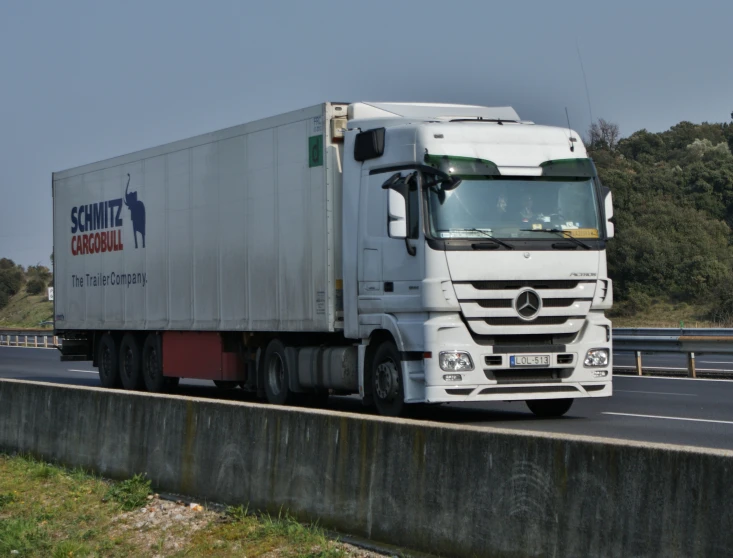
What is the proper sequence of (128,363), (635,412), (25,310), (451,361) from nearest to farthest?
(451,361) < (635,412) < (128,363) < (25,310)

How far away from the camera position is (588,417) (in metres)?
15.3

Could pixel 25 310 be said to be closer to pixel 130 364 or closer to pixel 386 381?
pixel 130 364

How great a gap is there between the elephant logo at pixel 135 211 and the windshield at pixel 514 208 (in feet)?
26.6

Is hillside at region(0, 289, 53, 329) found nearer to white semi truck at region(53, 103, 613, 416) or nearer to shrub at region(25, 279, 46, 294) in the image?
shrub at region(25, 279, 46, 294)

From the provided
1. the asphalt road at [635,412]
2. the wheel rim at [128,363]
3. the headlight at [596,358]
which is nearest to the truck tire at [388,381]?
the asphalt road at [635,412]

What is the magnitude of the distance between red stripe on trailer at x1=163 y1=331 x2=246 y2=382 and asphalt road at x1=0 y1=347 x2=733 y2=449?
1279mm

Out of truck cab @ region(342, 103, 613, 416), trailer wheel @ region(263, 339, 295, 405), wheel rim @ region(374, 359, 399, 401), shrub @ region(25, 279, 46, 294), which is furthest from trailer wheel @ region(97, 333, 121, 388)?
shrub @ region(25, 279, 46, 294)

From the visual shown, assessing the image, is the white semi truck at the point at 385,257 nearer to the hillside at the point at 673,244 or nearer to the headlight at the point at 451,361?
the headlight at the point at 451,361

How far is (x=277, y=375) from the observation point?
16.8 meters

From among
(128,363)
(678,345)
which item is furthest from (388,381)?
(678,345)

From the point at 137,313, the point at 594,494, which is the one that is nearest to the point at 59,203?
the point at 137,313

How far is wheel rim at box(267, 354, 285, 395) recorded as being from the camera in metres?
16.6

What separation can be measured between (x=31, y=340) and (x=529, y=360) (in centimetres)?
5210

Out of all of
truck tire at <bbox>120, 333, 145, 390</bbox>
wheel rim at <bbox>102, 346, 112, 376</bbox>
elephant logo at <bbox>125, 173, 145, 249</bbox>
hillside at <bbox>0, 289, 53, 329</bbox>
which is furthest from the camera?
hillside at <bbox>0, 289, 53, 329</bbox>
